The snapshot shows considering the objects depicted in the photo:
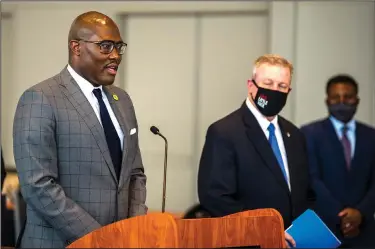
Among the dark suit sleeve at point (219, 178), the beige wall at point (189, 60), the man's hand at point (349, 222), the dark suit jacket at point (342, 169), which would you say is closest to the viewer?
the dark suit sleeve at point (219, 178)

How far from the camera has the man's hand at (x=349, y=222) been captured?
3.61 m

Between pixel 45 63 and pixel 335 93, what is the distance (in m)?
2.80

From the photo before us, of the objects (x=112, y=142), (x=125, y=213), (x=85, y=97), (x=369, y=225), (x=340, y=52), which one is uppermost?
(x=340, y=52)

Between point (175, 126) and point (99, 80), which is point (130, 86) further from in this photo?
point (99, 80)

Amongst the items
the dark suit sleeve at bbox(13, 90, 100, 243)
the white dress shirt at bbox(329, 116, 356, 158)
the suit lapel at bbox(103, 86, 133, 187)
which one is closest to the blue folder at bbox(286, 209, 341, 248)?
the suit lapel at bbox(103, 86, 133, 187)

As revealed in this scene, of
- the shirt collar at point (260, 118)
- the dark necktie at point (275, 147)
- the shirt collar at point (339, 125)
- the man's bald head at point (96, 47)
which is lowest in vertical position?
the dark necktie at point (275, 147)

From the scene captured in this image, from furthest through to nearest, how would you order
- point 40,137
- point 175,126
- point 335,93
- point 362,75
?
1. point 175,126
2. point 362,75
3. point 335,93
4. point 40,137

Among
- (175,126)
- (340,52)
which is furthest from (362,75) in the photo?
(175,126)

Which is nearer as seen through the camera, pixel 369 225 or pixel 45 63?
pixel 369 225

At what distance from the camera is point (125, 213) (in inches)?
91.4

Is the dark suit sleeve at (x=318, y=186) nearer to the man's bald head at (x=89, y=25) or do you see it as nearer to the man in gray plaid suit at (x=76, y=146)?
the man in gray plaid suit at (x=76, y=146)

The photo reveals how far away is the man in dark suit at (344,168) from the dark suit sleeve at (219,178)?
3.42 ft

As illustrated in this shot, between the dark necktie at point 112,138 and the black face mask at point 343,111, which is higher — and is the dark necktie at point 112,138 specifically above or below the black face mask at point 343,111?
below

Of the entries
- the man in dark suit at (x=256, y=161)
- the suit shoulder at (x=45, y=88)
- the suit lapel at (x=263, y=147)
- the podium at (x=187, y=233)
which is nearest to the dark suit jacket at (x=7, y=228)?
the man in dark suit at (x=256, y=161)
